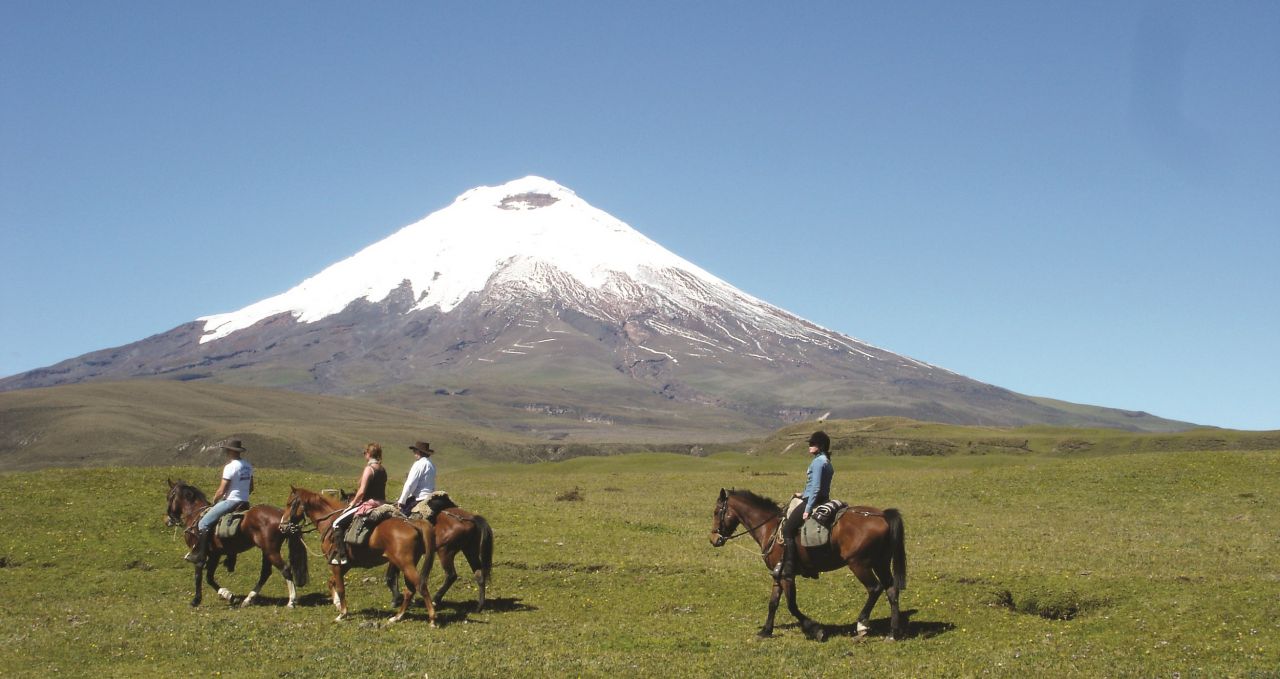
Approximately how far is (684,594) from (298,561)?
284 inches

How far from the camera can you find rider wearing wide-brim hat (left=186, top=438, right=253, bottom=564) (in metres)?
20.6

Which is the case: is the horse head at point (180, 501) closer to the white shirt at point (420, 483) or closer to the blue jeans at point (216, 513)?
the blue jeans at point (216, 513)

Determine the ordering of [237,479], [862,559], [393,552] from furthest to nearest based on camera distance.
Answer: [237,479] → [393,552] → [862,559]

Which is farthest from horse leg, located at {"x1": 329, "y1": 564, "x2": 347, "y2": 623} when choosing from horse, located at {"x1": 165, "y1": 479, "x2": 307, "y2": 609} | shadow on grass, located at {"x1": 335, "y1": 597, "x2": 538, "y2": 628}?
horse, located at {"x1": 165, "y1": 479, "x2": 307, "y2": 609}

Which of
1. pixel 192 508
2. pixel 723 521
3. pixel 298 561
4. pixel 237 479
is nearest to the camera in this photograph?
pixel 723 521

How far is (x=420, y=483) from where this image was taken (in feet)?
64.8

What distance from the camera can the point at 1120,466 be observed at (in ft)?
123

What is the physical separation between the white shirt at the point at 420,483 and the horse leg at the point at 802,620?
664 cm

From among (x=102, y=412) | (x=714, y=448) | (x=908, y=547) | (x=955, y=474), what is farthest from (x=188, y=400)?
(x=908, y=547)

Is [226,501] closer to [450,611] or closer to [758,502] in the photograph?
[450,611]

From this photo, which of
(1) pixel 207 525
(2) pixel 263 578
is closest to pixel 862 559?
(2) pixel 263 578

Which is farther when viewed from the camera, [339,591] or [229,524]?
[229,524]

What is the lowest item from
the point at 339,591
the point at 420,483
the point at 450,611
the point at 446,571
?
the point at 450,611

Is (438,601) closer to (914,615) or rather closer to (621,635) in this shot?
(621,635)
